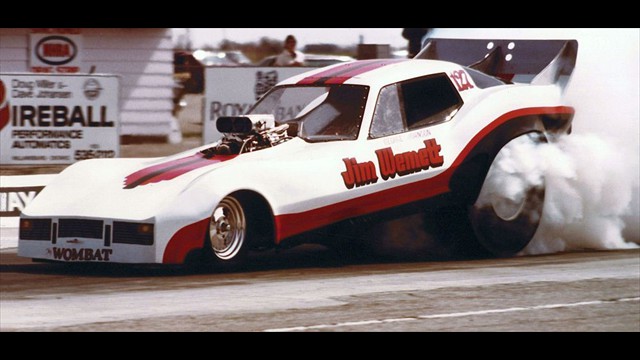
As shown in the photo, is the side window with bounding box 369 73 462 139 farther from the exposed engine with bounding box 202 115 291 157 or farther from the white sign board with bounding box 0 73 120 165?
the white sign board with bounding box 0 73 120 165

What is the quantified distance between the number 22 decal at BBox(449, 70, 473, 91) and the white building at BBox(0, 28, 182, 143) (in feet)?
36.6

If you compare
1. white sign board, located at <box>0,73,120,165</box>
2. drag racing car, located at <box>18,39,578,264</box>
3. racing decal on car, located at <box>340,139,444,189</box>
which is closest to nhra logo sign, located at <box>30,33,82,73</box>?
white sign board, located at <box>0,73,120,165</box>

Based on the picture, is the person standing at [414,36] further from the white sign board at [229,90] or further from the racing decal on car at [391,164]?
the racing decal on car at [391,164]

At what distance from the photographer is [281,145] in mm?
10305

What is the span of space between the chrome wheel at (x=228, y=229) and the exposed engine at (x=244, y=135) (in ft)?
2.10

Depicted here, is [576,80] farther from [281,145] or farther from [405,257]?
[281,145]

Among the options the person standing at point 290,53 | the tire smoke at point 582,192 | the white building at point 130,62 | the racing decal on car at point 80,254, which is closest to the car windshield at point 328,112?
the tire smoke at point 582,192

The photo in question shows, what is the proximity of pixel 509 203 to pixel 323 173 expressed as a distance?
2032mm

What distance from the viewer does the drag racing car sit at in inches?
371

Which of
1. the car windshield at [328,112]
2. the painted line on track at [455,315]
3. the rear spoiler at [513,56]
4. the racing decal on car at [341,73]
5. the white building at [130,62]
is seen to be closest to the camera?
the painted line on track at [455,315]

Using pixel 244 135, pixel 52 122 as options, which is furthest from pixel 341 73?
pixel 52 122

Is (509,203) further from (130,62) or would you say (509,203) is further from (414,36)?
(130,62)

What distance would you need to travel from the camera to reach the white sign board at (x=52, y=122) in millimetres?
14641

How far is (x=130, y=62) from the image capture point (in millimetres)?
24703
